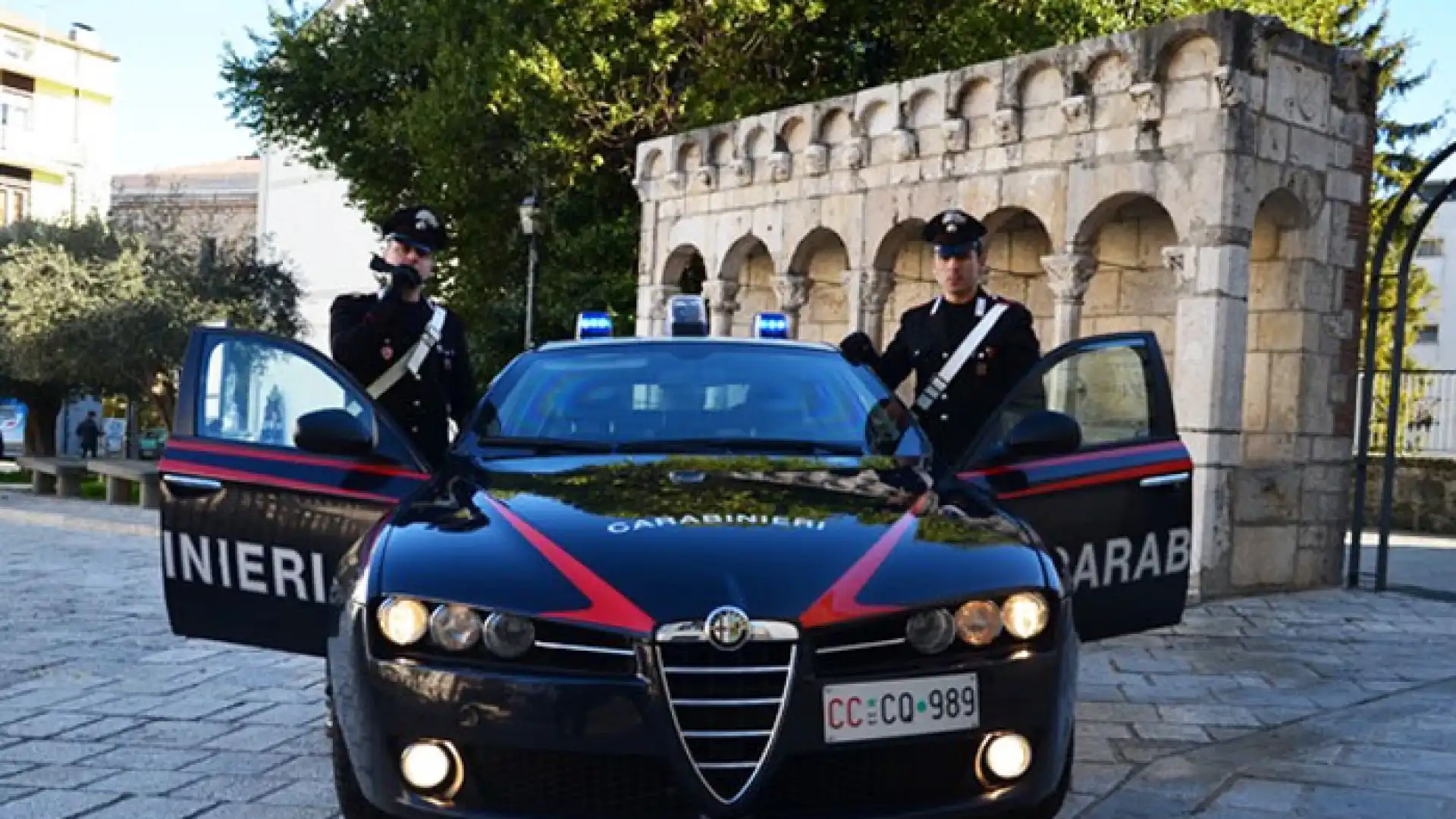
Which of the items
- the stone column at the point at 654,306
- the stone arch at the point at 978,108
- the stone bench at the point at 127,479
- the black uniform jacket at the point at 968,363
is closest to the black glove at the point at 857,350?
the black uniform jacket at the point at 968,363

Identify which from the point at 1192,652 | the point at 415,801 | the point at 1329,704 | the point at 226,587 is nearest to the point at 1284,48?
the point at 1192,652

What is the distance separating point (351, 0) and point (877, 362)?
144 ft

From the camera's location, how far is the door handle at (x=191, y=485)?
4422 mm

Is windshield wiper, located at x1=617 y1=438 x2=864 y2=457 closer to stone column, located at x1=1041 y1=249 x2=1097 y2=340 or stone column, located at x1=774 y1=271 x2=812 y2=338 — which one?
stone column, located at x1=1041 y1=249 x2=1097 y2=340

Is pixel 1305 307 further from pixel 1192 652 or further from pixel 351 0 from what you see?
pixel 351 0

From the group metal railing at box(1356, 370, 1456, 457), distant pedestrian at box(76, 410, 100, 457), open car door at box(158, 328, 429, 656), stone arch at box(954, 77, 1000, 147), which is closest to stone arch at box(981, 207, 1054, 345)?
stone arch at box(954, 77, 1000, 147)

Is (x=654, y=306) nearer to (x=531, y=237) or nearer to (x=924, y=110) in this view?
(x=924, y=110)

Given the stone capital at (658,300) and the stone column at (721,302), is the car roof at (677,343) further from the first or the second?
the stone capital at (658,300)

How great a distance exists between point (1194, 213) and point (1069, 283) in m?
1.29

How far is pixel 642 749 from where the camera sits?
293 cm

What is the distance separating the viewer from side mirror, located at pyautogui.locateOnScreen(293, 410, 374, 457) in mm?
4074

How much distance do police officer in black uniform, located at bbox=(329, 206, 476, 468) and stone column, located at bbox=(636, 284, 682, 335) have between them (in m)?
9.76

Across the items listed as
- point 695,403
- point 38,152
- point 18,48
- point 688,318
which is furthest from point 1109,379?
point 18,48

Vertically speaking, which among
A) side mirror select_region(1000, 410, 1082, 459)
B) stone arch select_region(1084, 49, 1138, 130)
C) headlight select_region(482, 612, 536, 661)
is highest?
stone arch select_region(1084, 49, 1138, 130)
